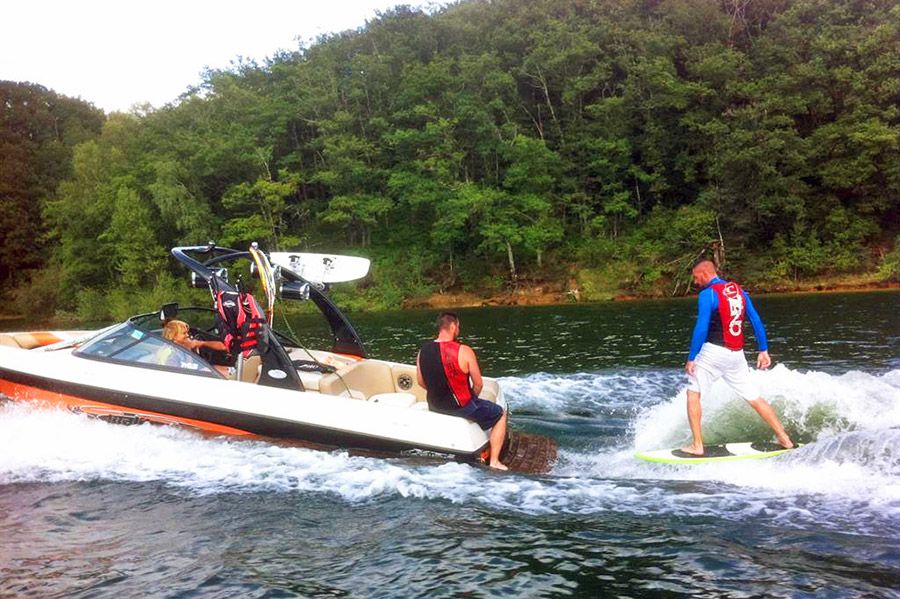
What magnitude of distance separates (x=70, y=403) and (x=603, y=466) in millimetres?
6362

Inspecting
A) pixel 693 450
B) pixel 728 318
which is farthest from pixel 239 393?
pixel 728 318

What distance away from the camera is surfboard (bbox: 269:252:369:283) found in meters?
9.75

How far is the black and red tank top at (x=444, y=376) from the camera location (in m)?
7.18

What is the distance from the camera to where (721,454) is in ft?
22.8

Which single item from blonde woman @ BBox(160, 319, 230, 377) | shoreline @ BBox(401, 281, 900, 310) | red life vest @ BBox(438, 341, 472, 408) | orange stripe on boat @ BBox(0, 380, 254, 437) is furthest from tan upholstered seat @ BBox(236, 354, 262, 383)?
shoreline @ BBox(401, 281, 900, 310)

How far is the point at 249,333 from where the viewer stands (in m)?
7.93

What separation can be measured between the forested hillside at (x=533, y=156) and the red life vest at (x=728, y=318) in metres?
27.7

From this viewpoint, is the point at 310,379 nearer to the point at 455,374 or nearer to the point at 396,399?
the point at 396,399

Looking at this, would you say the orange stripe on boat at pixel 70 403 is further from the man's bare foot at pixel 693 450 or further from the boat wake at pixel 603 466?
the man's bare foot at pixel 693 450

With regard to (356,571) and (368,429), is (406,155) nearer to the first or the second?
(368,429)

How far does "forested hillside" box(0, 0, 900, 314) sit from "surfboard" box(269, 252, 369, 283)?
26.8m

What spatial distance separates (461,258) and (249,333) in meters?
32.9

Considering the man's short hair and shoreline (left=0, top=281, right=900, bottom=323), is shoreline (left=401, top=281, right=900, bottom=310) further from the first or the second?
the man's short hair

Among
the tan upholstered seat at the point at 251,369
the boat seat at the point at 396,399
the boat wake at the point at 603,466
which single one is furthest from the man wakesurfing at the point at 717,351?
the tan upholstered seat at the point at 251,369
